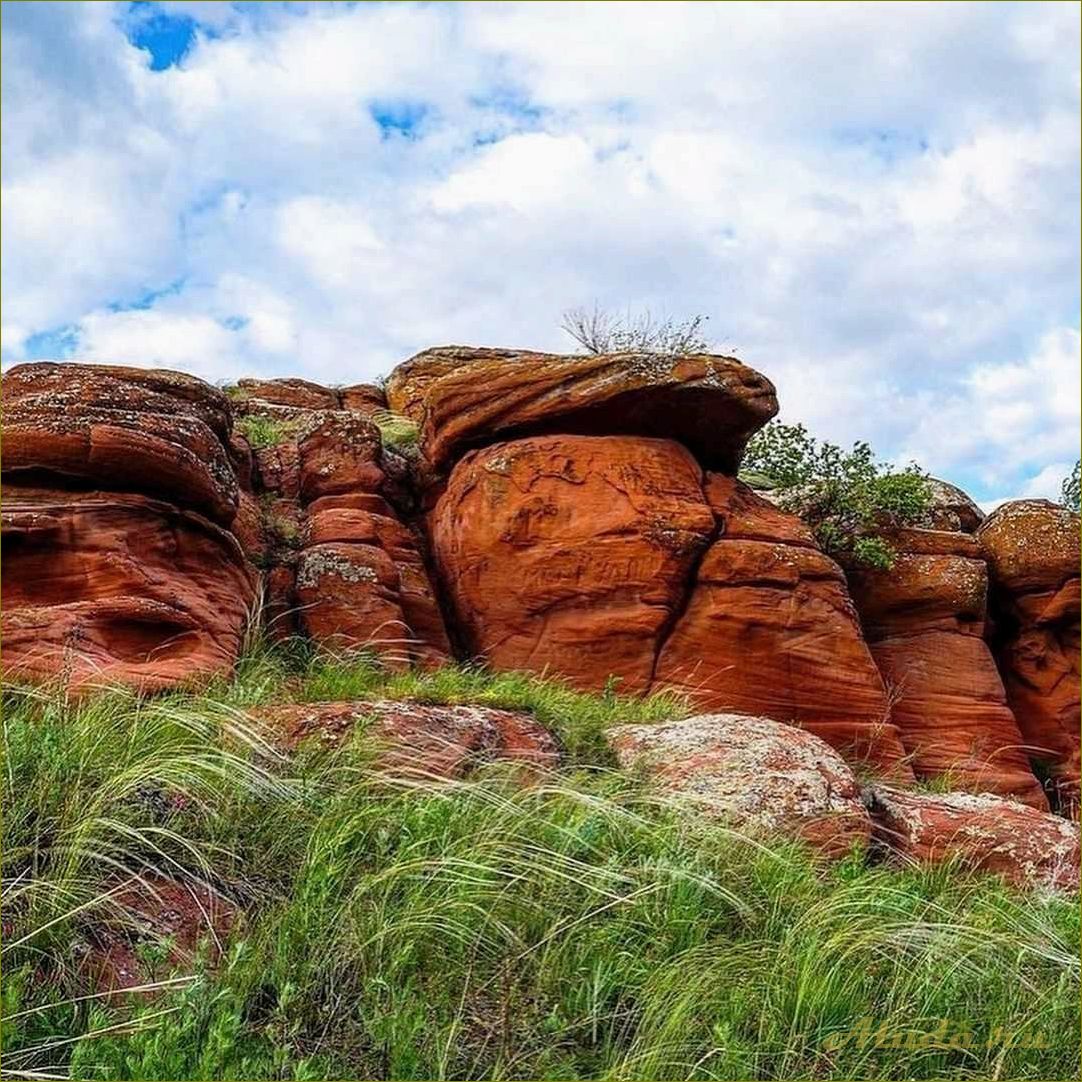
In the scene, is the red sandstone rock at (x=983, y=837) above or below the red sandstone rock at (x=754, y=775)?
below

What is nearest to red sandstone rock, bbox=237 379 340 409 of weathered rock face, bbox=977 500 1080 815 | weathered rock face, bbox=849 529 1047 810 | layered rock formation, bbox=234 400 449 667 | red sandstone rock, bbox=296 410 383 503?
layered rock formation, bbox=234 400 449 667

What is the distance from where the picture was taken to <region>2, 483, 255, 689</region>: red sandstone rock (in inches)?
274

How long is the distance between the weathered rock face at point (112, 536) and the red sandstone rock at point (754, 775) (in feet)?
10.3

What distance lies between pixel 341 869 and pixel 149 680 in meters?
3.03

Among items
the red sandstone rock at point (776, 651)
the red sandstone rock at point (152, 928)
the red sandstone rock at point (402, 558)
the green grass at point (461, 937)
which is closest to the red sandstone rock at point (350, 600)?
the red sandstone rock at point (402, 558)

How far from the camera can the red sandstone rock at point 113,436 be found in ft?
25.9

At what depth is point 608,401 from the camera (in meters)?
10.9

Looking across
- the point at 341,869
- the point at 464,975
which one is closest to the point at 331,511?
the point at 341,869

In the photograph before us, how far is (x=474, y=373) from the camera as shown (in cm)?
1154

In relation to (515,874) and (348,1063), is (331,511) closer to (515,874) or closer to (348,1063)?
(515,874)

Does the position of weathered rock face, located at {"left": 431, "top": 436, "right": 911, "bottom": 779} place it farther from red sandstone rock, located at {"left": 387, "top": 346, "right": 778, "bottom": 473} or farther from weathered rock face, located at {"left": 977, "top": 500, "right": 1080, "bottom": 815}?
weathered rock face, located at {"left": 977, "top": 500, "right": 1080, "bottom": 815}

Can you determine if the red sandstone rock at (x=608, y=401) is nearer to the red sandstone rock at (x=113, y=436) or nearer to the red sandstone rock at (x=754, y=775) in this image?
the red sandstone rock at (x=113, y=436)

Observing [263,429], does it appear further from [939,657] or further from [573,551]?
[939,657]

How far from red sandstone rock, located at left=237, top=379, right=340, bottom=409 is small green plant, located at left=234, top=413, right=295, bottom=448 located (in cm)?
393
